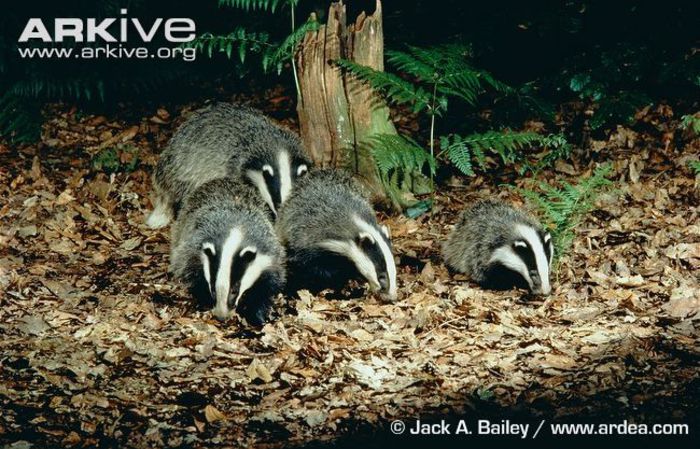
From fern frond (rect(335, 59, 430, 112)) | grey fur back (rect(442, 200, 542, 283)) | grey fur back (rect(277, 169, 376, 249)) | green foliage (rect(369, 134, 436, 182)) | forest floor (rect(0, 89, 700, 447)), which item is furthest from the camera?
fern frond (rect(335, 59, 430, 112))

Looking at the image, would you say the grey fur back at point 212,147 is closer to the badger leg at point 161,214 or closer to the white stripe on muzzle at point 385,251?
the badger leg at point 161,214

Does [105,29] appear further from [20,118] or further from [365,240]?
[365,240]

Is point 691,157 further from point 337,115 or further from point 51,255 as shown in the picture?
point 51,255

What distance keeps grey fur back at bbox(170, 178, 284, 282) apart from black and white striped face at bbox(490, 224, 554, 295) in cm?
167

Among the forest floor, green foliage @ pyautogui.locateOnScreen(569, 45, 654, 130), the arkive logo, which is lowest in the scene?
the forest floor

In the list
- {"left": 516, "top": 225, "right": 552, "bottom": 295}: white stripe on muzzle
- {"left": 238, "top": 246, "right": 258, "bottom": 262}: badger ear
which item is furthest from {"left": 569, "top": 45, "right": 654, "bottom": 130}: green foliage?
{"left": 238, "top": 246, "right": 258, "bottom": 262}: badger ear

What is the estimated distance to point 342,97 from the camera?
7.09 metres

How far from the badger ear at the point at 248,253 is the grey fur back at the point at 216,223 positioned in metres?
0.21

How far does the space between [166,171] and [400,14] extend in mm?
3416

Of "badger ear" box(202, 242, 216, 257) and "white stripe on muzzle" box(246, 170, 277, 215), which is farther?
"white stripe on muzzle" box(246, 170, 277, 215)

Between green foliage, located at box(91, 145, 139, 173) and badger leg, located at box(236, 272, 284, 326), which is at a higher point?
green foliage, located at box(91, 145, 139, 173)

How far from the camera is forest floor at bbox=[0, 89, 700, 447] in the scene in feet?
14.7

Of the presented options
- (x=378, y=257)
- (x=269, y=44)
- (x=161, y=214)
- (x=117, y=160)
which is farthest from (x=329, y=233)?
(x=117, y=160)

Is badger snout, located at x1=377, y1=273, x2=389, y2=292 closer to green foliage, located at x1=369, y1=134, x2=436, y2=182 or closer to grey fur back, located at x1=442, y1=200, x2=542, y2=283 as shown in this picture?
grey fur back, located at x1=442, y1=200, x2=542, y2=283
